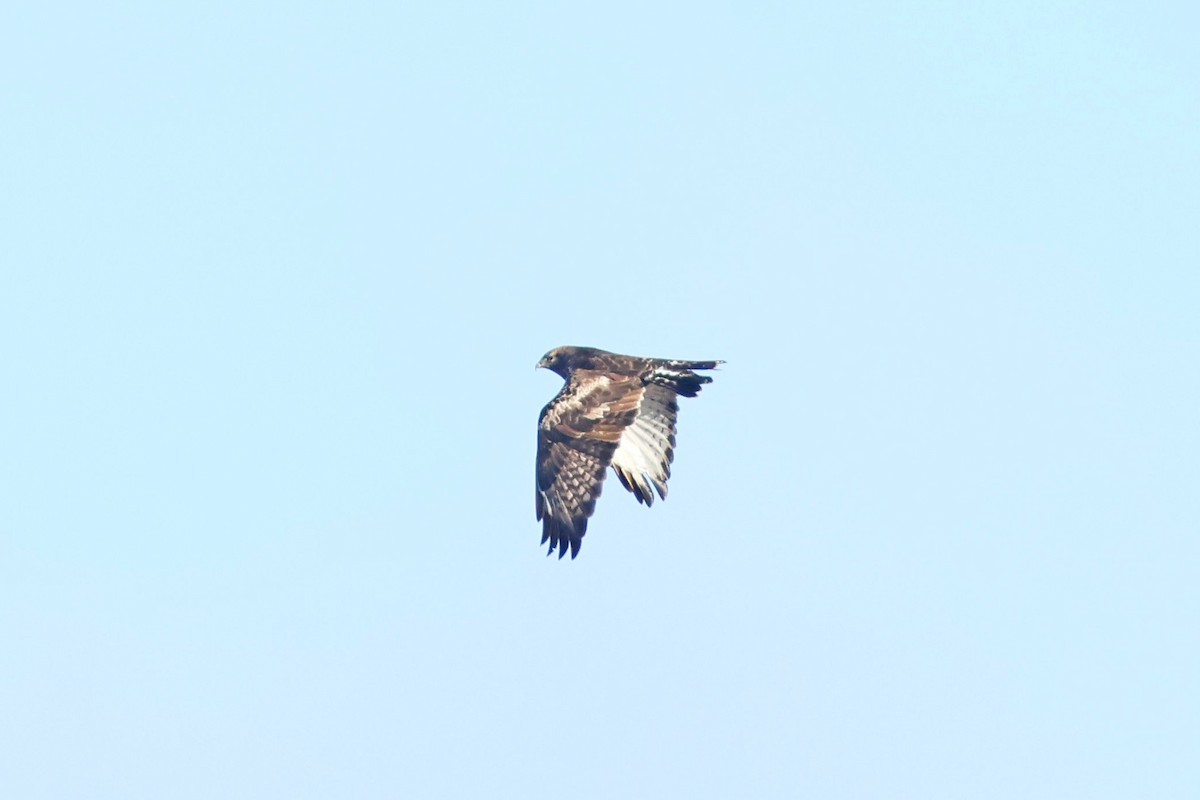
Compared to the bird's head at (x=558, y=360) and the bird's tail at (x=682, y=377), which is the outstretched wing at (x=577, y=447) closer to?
the bird's tail at (x=682, y=377)

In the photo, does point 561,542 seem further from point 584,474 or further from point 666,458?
point 666,458

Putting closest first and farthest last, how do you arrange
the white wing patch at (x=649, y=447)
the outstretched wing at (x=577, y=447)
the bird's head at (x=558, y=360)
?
the outstretched wing at (x=577, y=447) < the white wing patch at (x=649, y=447) < the bird's head at (x=558, y=360)

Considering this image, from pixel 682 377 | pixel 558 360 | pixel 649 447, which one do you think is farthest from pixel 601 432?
pixel 558 360

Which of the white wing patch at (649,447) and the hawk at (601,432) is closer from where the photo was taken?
the hawk at (601,432)

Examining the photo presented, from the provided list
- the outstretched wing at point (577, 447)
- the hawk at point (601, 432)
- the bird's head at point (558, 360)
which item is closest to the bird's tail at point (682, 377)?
the hawk at point (601, 432)

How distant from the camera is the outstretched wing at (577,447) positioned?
26453 millimetres

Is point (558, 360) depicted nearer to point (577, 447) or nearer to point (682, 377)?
point (682, 377)

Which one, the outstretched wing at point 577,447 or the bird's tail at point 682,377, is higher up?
the bird's tail at point 682,377

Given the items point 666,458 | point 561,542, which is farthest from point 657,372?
point 561,542

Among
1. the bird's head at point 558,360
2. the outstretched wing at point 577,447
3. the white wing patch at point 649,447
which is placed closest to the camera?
the outstretched wing at point 577,447

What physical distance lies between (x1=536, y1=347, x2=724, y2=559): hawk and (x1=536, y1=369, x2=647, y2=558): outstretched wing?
0.01 m

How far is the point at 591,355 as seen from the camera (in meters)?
30.1

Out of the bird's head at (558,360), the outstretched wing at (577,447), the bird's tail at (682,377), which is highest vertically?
the bird's head at (558,360)

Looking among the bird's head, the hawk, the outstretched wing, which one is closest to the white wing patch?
the hawk
